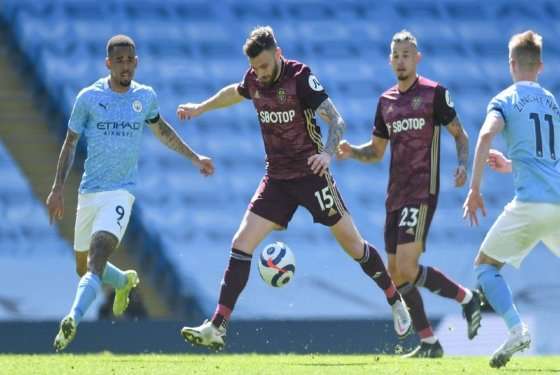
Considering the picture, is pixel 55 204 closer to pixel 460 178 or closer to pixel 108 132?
pixel 108 132

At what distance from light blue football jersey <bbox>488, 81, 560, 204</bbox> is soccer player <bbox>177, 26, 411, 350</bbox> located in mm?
1134

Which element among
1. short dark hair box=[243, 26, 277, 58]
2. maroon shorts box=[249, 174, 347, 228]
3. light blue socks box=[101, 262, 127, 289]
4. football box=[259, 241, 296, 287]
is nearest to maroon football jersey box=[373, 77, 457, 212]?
maroon shorts box=[249, 174, 347, 228]

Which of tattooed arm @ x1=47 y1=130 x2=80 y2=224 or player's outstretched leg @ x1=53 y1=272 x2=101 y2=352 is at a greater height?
tattooed arm @ x1=47 y1=130 x2=80 y2=224

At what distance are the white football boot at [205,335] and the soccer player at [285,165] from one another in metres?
0.08

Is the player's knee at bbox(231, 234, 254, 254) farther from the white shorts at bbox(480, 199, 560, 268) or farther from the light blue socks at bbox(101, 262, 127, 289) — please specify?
the white shorts at bbox(480, 199, 560, 268)

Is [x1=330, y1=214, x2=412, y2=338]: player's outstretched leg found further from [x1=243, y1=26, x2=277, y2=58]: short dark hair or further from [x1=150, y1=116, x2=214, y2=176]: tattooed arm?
[x1=243, y1=26, x2=277, y2=58]: short dark hair

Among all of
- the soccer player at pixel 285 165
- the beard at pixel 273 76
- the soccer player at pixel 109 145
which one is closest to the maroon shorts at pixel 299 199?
the soccer player at pixel 285 165

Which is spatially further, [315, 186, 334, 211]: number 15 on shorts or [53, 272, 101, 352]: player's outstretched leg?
[315, 186, 334, 211]: number 15 on shorts

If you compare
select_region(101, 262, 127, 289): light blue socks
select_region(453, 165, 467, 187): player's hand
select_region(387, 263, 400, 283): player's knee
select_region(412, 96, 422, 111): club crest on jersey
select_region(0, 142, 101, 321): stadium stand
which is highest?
select_region(412, 96, 422, 111): club crest on jersey

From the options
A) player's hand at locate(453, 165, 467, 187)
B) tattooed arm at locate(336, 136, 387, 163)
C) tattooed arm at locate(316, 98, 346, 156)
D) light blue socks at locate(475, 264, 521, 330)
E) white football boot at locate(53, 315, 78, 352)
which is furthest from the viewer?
tattooed arm at locate(336, 136, 387, 163)

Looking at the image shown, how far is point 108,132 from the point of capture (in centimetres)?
812

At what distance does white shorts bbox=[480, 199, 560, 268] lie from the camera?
A: 6.80 metres

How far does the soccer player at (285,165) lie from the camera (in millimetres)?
7699

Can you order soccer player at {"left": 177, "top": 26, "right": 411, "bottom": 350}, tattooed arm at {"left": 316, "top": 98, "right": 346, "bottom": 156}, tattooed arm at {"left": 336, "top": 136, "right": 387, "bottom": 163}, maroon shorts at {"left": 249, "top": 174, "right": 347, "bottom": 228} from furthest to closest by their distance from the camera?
tattooed arm at {"left": 336, "top": 136, "right": 387, "bottom": 163} < maroon shorts at {"left": 249, "top": 174, "right": 347, "bottom": 228} < soccer player at {"left": 177, "top": 26, "right": 411, "bottom": 350} < tattooed arm at {"left": 316, "top": 98, "right": 346, "bottom": 156}
